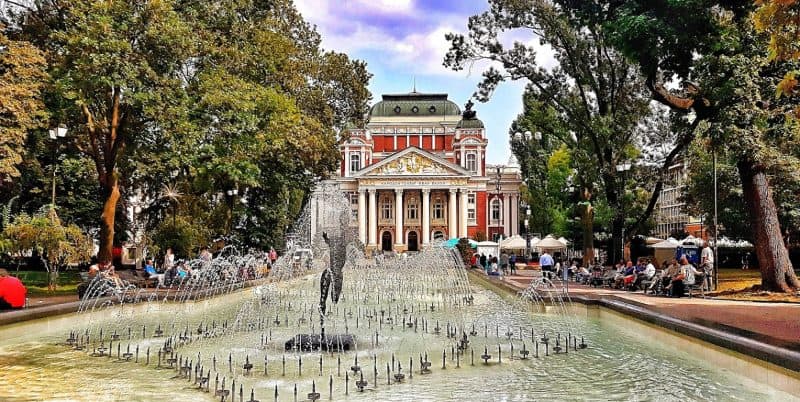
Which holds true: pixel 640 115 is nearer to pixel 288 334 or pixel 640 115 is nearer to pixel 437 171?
pixel 288 334

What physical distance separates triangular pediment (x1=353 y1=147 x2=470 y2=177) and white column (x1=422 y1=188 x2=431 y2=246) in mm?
2728

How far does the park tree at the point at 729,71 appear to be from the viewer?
17750 millimetres

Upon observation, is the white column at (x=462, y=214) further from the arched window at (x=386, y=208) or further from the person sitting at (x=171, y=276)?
the person sitting at (x=171, y=276)

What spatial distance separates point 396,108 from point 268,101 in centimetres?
7329

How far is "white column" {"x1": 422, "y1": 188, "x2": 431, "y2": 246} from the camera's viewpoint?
88.1m

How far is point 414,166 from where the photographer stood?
87.1 m

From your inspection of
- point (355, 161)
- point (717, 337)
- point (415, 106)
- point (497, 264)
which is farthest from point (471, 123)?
point (717, 337)

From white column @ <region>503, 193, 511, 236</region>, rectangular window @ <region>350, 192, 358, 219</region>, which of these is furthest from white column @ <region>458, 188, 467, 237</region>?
rectangular window @ <region>350, 192, 358, 219</region>

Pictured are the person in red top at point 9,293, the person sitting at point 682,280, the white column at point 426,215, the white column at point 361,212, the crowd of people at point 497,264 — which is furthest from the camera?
the white column at point 361,212

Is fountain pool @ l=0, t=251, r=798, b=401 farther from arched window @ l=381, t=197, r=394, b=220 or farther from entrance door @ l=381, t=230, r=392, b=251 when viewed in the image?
entrance door @ l=381, t=230, r=392, b=251

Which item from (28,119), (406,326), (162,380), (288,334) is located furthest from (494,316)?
(28,119)

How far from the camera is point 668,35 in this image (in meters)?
17.8

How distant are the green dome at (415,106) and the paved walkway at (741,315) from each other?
82037 mm

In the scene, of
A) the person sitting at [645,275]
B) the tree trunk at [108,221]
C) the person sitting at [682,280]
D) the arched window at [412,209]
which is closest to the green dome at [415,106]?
the arched window at [412,209]
